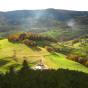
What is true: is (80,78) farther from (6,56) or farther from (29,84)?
(6,56)

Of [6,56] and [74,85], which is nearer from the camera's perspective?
[74,85]

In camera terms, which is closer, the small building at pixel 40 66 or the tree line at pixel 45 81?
the tree line at pixel 45 81

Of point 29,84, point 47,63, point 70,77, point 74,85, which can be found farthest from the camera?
point 47,63

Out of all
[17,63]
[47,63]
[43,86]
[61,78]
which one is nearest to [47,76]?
[61,78]

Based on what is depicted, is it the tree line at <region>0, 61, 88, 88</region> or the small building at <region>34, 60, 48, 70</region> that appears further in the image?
the small building at <region>34, 60, 48, 70</region>

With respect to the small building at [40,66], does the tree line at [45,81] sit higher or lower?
higher

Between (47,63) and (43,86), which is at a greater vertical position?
(43,86)

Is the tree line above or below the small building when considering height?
above

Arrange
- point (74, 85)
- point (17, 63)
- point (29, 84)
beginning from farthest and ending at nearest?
point (17, 63) → point (74, 85) → point (29, 84)

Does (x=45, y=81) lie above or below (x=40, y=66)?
above

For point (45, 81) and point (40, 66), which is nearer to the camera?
point (45, 81)
